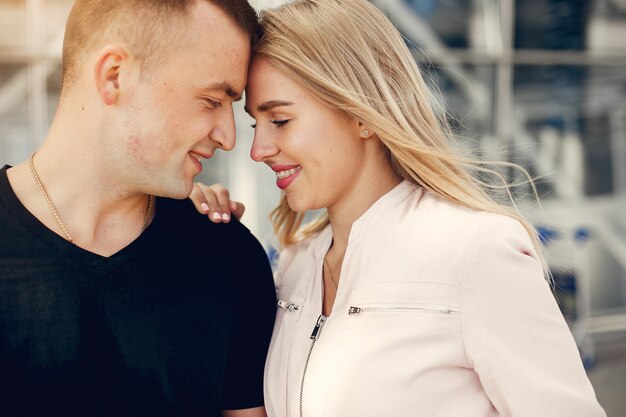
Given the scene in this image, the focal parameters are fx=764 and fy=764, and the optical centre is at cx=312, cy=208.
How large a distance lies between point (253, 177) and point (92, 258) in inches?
204

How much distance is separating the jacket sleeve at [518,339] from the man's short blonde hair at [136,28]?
95 cm

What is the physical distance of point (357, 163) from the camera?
229 centimetres

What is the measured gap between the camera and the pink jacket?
1870 millimetres

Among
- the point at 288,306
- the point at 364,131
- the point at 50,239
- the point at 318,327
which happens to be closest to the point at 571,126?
the point at 364,131

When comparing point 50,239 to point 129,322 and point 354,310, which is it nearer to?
point 129,322

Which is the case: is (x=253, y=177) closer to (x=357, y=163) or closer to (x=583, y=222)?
(x=583, y=222)

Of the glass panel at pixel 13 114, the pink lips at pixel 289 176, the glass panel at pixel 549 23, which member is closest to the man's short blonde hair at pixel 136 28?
the pink lips at pixel 289 176

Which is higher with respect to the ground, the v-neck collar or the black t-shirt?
the v-neck collar

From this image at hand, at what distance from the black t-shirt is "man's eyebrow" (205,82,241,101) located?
375 mm

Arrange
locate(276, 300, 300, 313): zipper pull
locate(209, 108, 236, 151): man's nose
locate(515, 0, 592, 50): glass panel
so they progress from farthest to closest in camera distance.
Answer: locate(515, 0, 592, 50): glass panel
locate(276, 300, 300, 313): zipper pull
locate(209, 108, 236, 151): man's nose

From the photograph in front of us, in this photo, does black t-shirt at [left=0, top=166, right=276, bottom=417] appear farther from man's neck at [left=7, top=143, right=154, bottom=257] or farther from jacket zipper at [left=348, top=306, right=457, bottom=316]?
jacket zipper at [left=348, top=306, right=457, bottom=316]

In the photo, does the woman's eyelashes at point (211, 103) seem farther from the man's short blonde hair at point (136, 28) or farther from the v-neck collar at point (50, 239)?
the v-neck collar at point (50, 239)

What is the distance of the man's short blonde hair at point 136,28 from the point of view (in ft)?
6.45

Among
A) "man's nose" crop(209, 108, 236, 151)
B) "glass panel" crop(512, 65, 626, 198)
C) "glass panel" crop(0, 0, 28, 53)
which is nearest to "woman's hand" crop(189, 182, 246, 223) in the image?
"man's nose" crop(209, 108, 236, 151)
